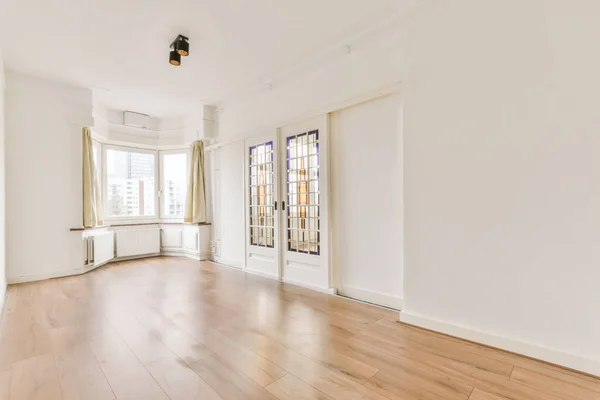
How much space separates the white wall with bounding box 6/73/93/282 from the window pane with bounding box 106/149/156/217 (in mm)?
1133

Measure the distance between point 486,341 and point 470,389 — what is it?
681mm

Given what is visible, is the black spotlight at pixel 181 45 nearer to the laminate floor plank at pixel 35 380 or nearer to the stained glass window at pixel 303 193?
the stained glass window at pixel 303 193

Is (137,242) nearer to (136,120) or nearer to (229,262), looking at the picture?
(229,262)

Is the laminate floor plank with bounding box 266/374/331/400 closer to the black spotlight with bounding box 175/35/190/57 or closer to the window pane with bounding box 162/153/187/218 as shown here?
the black spotlight with bounding box 175/35/190/57

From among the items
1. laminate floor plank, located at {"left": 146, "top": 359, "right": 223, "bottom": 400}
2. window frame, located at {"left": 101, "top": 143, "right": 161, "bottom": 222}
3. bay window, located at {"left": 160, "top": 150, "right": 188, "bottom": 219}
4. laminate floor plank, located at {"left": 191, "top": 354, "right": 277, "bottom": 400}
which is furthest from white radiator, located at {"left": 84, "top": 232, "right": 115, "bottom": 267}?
laminate floor plank, located at {"left": 191, "top": 354, "right": 277, "bottom": 400}

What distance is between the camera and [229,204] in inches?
206

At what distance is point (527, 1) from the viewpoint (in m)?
2.05

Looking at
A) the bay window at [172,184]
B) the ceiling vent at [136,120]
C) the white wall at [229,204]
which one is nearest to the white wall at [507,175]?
the white wall at [229,204]

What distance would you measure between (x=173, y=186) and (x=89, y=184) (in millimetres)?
1780

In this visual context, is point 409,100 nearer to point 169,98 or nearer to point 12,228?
point 169,98

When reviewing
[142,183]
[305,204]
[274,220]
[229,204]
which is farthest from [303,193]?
[142,183]

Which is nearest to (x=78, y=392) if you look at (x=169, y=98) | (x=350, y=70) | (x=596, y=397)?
(x=596, y=397)

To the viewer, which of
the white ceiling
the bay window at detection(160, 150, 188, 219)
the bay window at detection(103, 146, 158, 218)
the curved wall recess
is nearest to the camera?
the white ceiling

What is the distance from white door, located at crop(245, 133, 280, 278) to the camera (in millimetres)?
4289
